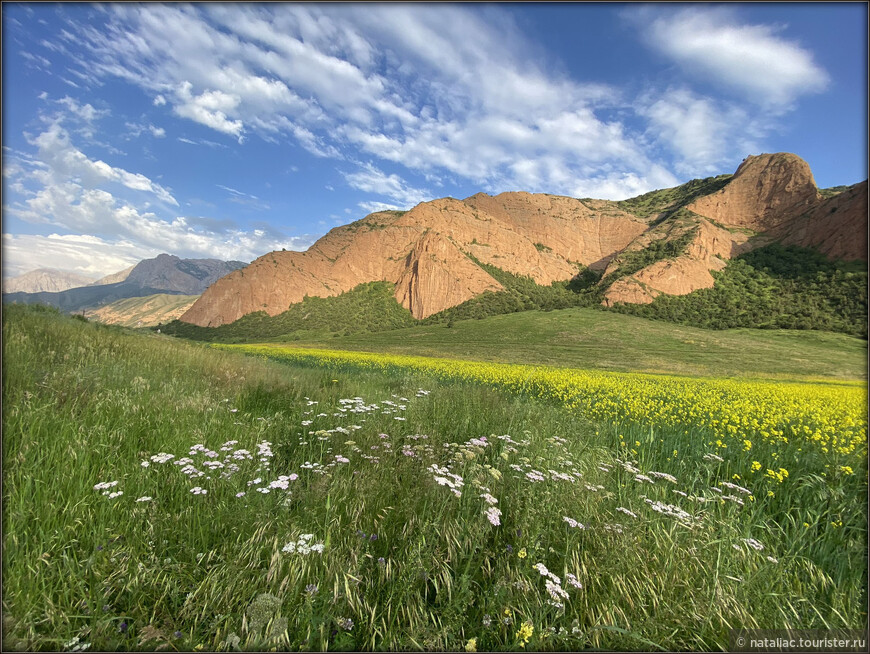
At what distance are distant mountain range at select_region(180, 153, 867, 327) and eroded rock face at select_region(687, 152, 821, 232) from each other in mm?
373

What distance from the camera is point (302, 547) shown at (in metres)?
2.20

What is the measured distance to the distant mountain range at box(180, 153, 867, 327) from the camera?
324ft

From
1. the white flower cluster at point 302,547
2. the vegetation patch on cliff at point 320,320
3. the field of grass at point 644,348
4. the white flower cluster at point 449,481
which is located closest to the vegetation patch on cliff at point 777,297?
the field of grass at point 644,348

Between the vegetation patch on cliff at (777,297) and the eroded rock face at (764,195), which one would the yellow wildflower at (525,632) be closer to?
the vegetation patch on cliff at (777,297)

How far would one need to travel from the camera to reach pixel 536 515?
284 centimetres

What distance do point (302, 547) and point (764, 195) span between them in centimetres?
17807

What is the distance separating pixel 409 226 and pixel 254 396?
159 meters

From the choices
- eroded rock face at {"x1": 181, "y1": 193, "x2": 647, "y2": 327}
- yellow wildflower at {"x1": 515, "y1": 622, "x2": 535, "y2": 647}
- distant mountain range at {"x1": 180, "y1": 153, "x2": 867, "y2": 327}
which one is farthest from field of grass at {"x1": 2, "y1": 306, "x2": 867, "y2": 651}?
eroded rock face at {"x1": 181, "y1": 193, "x2": 647, "y2": 327}

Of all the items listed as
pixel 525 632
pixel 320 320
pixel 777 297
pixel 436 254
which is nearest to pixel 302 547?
pixel 525 632

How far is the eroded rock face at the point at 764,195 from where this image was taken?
116688 mm

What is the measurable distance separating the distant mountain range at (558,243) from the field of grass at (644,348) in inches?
1334

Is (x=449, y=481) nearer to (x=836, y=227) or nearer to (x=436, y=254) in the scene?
(x=436, y=254)

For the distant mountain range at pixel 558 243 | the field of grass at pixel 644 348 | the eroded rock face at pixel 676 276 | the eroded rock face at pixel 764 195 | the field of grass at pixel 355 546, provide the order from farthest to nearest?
the eroded rock face at pixel 764 195
the distant mountain range at pixel 558 243
the eroded rock face at pixel 676 276
the field of grass at pixel 644 348
the field of grass at pixel 355 546

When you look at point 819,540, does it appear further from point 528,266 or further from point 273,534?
point 528,266
